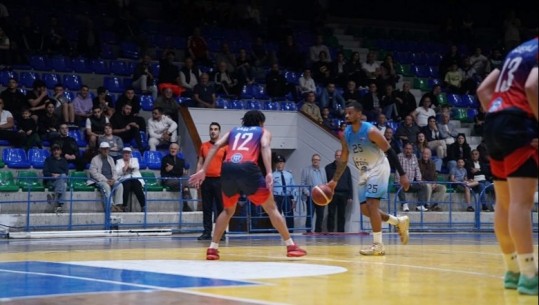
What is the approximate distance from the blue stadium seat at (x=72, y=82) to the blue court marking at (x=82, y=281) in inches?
514

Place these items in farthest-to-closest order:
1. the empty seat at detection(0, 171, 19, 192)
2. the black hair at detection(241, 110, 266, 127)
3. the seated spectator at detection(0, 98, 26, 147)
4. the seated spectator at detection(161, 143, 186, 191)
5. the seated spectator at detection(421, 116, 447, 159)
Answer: the seated spectator at detection(421, 116, 447, 159)
the seated spectator at detection(161, 143, 186, 191)
the seated spectator at detection(0, 98, 26, 147)
the empty seat at detection(0, 171, 19, 192)
the black hair at detection(241, 110, 266, 127)

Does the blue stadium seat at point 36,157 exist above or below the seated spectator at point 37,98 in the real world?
below

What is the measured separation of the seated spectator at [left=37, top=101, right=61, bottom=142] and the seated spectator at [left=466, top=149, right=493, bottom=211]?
1031 cm

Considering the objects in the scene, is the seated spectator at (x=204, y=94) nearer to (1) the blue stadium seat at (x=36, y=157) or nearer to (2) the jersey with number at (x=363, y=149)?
(1) the blue stadium seat at (x=36, y=157)

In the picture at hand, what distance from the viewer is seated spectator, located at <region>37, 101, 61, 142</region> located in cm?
2081

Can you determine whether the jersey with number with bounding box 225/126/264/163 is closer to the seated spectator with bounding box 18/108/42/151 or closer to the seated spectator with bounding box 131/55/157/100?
the seated spectator with bounding box 18/108/42/151

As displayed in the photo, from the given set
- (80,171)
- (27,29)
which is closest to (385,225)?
(80,171)

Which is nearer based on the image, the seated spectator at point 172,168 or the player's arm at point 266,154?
the player's arm at point 266,154

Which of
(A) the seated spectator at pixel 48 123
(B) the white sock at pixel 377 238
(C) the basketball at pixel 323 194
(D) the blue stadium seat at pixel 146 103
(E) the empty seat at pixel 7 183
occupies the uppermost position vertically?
(D) the blue stadium seat at pixel 146 103

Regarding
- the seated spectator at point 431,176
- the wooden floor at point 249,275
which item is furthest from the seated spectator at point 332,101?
the wooden floor at point 249,275

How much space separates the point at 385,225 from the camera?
72.9ft

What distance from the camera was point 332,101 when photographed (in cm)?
2577

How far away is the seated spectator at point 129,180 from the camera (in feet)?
66.1

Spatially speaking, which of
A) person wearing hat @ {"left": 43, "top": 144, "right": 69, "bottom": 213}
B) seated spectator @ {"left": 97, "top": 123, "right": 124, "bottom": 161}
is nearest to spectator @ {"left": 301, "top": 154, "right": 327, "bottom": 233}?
seated spectator @ {"left": 97, "top": 123, "right": 124, "bottom": 161}
